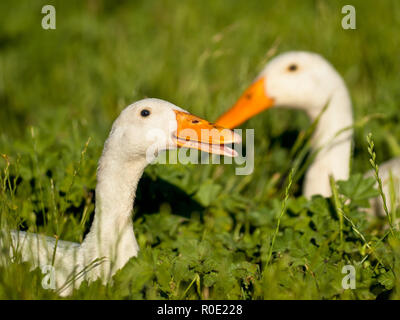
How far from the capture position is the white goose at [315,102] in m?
4.57

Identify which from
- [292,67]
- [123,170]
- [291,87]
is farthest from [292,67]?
[123,170]

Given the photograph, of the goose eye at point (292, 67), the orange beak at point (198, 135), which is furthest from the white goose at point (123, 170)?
the goose eye at point (292, 67)

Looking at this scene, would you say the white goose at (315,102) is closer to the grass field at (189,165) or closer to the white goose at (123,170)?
the grass field at (189,165)

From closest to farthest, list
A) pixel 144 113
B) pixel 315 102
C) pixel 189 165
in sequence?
pixel 144 113 → pixel 189 165 → pixel 315 102

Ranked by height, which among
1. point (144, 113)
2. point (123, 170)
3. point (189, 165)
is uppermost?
point (144, 113)

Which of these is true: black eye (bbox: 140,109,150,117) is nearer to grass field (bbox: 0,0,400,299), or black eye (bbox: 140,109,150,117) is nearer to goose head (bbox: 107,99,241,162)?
goose head (bbox: 107,99,241,162)

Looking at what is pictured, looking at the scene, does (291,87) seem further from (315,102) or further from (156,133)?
(156,133)

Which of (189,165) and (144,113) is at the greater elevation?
(144,113)

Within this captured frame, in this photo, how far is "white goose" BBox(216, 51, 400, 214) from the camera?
4566mm

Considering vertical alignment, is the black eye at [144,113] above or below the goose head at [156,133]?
above

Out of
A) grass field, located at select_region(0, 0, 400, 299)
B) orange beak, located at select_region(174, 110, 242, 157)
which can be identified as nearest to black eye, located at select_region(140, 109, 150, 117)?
orange beak, located at select_region(174, 110, 242, 157)

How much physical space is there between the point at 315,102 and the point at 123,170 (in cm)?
224

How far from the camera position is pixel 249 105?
4684 mm

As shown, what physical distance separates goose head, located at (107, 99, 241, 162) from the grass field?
0.21 m
